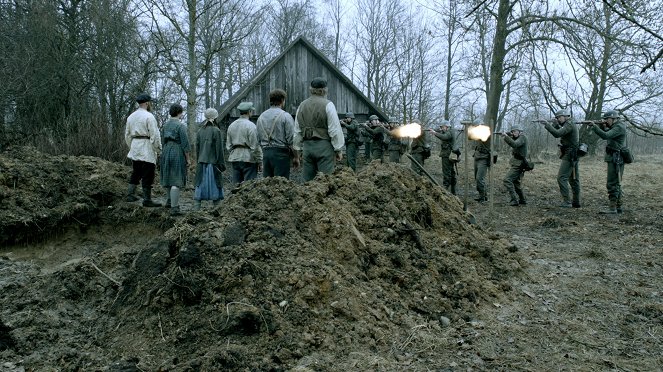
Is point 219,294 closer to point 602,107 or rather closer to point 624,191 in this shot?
point 624,191

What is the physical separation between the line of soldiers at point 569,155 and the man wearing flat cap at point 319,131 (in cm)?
326

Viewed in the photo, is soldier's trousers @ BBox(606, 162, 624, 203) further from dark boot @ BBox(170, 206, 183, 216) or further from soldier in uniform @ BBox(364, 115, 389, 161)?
dark boot @ BBox(170, 206, 183, 216)

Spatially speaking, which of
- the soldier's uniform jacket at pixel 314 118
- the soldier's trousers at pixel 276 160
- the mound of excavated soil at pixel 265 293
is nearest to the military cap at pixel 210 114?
the soldier's trousers at pixel 276 160

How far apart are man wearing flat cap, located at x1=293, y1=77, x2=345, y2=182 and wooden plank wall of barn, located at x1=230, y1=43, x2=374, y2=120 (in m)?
11.7

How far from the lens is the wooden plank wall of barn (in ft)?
59.4

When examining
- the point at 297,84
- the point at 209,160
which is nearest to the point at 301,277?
the point at 209,160

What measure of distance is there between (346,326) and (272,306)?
0.56 m

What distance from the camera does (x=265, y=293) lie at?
3537 mm

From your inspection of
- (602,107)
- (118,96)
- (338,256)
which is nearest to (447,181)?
(338,256)

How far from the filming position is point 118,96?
16.3 m

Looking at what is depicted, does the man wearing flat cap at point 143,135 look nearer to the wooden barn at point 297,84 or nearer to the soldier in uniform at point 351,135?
the soldier in uniform at point 351,135

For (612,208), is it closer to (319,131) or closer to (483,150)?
(483,150)

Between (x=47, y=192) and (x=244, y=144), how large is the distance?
364 cm

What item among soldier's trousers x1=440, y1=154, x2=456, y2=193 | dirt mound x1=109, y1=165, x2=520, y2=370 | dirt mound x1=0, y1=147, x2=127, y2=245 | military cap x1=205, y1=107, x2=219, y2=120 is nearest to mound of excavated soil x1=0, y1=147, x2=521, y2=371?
dirt mound x1=109, y1=165, x2=520, y2=370
